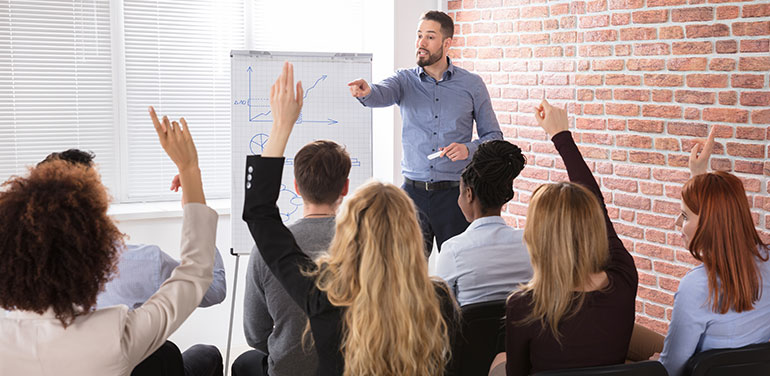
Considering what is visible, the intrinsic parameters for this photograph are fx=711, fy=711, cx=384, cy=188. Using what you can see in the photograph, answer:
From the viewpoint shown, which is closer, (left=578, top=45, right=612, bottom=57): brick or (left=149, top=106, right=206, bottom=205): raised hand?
(left=149, top=106, right=206, bottom=205): raised hand

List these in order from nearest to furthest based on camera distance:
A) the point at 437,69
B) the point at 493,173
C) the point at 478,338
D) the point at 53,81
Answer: the point at 478,338 < the point at 493,173 < the point at 437,69 < the point at 53,81

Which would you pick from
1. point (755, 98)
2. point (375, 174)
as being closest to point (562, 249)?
point (755, 98)

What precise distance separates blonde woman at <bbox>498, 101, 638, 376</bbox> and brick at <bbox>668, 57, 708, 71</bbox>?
181cm

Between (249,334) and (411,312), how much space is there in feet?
3.21

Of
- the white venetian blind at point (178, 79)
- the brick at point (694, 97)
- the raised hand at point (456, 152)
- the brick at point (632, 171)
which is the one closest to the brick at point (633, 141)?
the brick at point (632, 171)

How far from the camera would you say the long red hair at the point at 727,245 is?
1940 mm

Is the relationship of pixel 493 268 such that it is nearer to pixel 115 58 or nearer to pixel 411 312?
pixel 411 312

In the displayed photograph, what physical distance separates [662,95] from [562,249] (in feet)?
6.56

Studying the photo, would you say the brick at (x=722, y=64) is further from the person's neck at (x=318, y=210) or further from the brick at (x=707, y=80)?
the person's neck at (x=318, y=210)

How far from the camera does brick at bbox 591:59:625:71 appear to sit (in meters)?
3.71

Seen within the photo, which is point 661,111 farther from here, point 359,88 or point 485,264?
point 485,264

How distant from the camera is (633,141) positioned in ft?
12.1

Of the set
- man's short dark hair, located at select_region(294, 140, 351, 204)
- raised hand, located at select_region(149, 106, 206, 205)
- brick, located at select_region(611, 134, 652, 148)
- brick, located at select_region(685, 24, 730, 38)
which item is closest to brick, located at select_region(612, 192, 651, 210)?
brick, located at select_region(611, 134, 652, 148)

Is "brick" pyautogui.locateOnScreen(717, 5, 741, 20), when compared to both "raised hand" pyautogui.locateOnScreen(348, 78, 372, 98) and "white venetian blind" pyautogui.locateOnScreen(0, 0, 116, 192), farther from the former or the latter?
"white venetian blind" pyautogui.locateOnScreen(0, 0, 116, 192)
